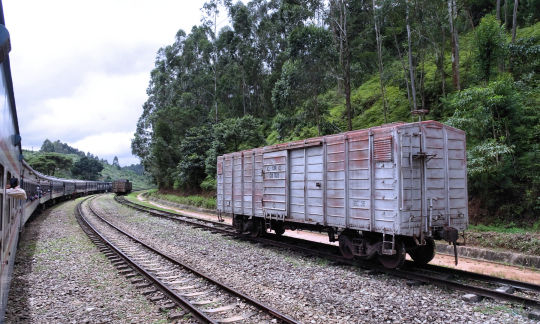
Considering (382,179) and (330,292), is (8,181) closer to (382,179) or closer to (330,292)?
(330,292)

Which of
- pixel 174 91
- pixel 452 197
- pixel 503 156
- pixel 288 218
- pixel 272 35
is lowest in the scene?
pixel 288 218

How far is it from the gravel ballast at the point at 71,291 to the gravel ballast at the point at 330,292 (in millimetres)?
2038

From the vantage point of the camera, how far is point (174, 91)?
5047 cm

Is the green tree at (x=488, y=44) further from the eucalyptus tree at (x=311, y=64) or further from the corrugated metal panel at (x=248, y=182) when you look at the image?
the corrugated metal panel at (x=248, y=182)

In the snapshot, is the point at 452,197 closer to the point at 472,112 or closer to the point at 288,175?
the point at 288,175

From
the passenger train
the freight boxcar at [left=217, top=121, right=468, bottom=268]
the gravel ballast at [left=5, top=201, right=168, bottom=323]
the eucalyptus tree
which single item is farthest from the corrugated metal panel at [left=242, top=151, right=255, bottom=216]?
the eucalyptus tree

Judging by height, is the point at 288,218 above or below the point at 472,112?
below

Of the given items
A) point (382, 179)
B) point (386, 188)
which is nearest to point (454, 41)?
point (382, 179)

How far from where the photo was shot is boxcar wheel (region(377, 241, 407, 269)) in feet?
26.3

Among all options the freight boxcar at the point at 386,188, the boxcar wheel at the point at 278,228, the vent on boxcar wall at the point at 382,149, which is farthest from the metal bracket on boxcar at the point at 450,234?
the boxcar wheel at the point at 278,228

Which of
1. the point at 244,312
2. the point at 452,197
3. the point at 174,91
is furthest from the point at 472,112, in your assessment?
the point at 174,91

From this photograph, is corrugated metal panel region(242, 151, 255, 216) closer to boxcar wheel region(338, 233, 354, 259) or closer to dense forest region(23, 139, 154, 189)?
boxcar wheel region(338, 233, 354, 259)

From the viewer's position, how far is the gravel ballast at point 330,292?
19.0ft

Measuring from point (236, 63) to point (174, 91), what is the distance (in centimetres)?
1297
